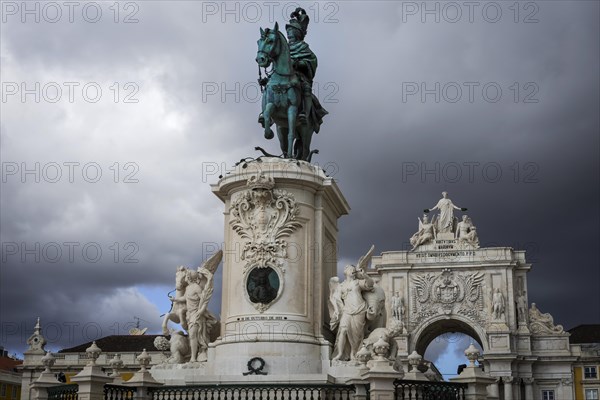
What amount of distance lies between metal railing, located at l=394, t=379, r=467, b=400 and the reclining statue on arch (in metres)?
6.40

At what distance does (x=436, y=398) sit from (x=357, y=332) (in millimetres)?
2559

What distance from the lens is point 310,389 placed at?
50.2ft

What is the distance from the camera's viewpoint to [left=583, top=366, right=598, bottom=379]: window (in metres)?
71.8

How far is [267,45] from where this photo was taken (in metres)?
19.0

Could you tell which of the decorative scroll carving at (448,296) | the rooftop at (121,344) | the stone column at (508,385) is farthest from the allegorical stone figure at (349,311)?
the decorative scroll carving at (448,296)

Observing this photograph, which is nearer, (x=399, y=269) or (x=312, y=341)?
(x=312, y=341)

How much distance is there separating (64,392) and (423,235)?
2402 inches

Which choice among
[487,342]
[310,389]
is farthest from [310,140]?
[487,342]

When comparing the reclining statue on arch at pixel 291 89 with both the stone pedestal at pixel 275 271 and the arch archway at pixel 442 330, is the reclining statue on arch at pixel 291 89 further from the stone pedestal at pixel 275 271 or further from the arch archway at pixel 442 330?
the arch archway at pixel 442 330

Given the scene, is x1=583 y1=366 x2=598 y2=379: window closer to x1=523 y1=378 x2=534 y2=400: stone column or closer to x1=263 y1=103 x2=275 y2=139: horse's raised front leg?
x1=523 y1=378 x2=534 y2=400: stone column

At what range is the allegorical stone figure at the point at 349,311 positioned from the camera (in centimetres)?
1747

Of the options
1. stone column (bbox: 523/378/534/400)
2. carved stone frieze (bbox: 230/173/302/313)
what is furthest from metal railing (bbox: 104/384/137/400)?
stone column (bbox: 523/378/534/400)

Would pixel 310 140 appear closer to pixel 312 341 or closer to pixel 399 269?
pixel 312 341

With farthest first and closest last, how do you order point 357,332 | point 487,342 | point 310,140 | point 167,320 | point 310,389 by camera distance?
point 487,342 → point 310,140 → point 167,320 → point 357,332 → point 310,389
